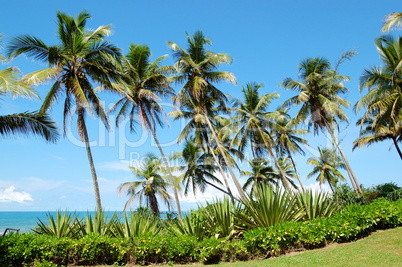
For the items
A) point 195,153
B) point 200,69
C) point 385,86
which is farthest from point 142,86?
point 385,86

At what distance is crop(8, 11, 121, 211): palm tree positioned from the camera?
12.9m

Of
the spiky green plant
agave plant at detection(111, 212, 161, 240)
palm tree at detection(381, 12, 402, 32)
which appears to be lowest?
the spiky green plant

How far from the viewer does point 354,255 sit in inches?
252

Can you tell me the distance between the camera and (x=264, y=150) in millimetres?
26047

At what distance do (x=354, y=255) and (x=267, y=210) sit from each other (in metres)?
2.44

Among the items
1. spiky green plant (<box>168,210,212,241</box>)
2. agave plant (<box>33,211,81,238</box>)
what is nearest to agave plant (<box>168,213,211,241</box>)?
spiky green plant (<box>168,210,212,241</box>)

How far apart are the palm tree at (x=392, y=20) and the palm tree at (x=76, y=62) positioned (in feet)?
42.0

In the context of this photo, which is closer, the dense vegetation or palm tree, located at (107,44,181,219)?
the dense vegetation

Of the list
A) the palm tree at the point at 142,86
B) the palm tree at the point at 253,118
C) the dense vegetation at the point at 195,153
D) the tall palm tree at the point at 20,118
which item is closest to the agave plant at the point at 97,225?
the dense vegetation at the point at 195,153

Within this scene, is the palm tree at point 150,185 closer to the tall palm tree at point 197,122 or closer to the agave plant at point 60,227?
the tall palm tree at point 197,122

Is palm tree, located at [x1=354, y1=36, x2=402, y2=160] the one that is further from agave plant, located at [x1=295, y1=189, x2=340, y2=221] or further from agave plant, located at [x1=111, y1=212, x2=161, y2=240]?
agave plant, located at [x1=111, y1=212, x2=161, y2=240]

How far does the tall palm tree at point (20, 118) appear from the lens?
8844 mm

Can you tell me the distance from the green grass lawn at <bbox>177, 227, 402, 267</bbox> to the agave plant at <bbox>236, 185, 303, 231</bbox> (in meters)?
1.23

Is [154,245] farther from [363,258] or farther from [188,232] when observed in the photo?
[363,258]
